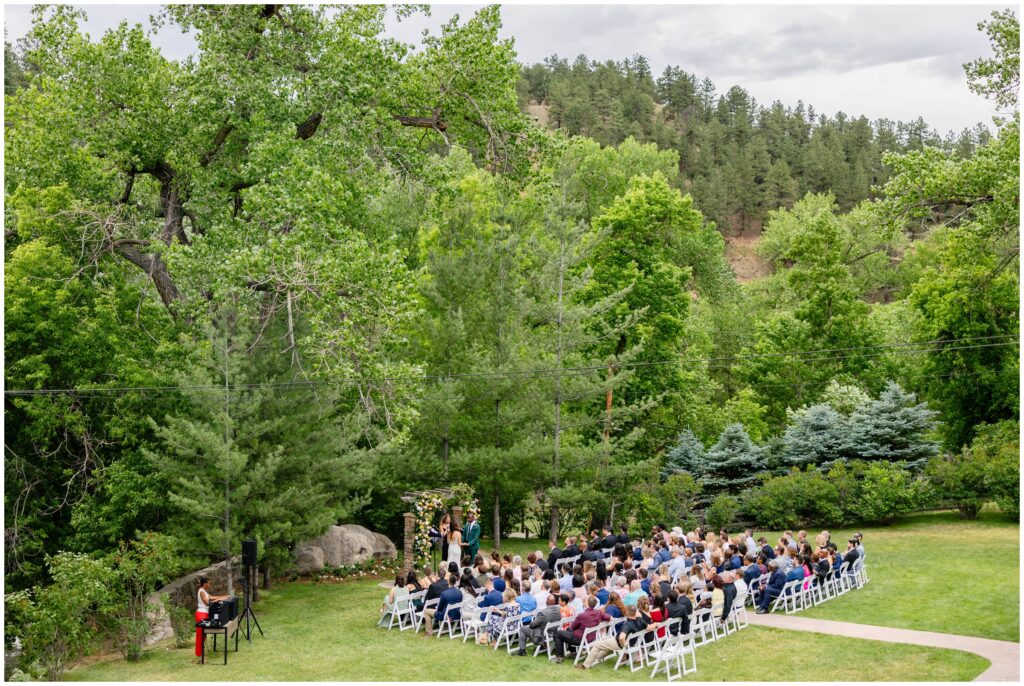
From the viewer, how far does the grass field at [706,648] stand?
1447 cm

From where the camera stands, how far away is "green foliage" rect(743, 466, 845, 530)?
27.2m

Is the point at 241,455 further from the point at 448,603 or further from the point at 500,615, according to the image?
the point at 500,615

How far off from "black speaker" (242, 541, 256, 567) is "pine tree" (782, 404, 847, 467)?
1857 centimetres

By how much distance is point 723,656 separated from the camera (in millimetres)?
15320

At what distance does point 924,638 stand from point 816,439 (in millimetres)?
14160

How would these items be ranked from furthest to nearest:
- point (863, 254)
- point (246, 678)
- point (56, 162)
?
1. point (863, 254)
2. point (56, 162)
3. point (246, 678)

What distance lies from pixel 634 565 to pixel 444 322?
1006cm

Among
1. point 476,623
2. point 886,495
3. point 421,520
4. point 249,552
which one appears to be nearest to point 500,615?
point 476,623

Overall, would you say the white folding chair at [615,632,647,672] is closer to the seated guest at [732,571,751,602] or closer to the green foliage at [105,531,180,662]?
the seated guest at [732,571,751,602]

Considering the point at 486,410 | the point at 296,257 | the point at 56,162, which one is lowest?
the point at 486,410

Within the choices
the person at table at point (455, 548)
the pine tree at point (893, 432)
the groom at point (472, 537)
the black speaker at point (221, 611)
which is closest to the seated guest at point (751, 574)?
the person at table at point (455, 548)

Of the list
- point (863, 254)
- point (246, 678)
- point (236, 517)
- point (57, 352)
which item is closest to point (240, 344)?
point (236, 517)

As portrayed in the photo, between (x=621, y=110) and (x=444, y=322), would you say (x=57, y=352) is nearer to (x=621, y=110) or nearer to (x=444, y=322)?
(x=444, y=322)

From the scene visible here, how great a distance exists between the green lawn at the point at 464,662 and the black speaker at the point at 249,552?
5.03 feet
